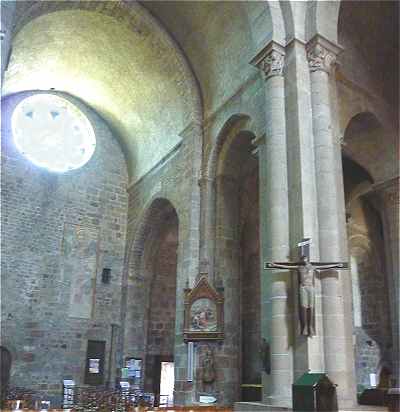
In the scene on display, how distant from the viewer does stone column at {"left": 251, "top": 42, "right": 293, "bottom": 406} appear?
992cm

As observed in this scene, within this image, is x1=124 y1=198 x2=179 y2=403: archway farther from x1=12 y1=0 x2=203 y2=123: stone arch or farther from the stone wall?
x1=12 y1=0 x2=203 y2=123: stone arch

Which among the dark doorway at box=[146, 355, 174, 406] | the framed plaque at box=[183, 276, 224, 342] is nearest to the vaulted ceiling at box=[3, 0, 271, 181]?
the framed plaque at box=[183, 276, 224, 342]

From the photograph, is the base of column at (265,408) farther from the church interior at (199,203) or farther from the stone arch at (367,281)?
the stone arch at (367,281)

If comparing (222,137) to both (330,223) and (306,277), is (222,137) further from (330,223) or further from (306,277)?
(306,277)

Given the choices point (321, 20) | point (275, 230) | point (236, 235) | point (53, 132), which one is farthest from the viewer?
point (53, 132)

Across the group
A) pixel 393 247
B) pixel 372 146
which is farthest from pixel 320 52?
pixel 393 247

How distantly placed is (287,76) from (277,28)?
1350 mm

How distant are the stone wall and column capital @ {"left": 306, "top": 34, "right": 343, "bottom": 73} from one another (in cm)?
1083

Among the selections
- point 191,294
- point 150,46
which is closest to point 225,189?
point 191,294

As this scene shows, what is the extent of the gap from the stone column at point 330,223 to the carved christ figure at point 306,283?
1.10 ft

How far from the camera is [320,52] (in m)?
12.0

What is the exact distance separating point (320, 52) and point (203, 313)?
7153 millimetres

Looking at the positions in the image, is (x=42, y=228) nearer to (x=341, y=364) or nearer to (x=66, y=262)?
(x=66, y=262)

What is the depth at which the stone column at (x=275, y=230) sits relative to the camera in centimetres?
992
